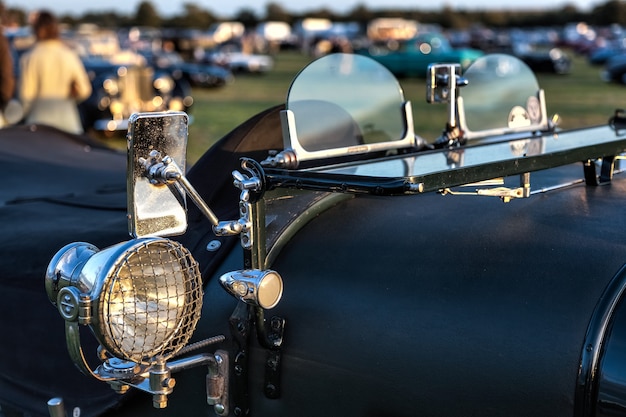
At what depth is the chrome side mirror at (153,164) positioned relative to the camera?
1.56 metres

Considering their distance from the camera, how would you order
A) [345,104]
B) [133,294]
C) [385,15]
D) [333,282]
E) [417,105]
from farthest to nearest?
[385,15] < [417,105] < [345,104] < [333,282] < [133,294]

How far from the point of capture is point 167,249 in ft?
4.89

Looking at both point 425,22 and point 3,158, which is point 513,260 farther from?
point 425,22

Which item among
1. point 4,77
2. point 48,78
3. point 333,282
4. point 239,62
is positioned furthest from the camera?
point 239,62

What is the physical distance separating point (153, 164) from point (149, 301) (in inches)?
10.5

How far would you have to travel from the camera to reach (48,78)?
6148 millimetres

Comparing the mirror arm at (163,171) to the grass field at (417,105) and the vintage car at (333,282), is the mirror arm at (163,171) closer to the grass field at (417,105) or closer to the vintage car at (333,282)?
the vintage car at (333,282)

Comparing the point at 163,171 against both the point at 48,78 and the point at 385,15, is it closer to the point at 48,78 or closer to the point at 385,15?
the point at 48,78

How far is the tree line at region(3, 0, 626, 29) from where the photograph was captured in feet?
259

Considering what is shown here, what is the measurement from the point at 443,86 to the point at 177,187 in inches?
38.7

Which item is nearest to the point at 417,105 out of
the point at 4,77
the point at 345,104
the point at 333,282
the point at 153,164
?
the point at 4,77

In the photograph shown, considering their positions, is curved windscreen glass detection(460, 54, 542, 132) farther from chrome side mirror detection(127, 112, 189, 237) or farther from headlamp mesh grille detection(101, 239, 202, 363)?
headlamp mesh grille detection(101, 239, 202, 363)

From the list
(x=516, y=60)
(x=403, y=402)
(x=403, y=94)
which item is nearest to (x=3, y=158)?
(x=403, y=94)

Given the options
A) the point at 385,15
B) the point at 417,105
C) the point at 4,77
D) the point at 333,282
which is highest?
the point at 385,15
